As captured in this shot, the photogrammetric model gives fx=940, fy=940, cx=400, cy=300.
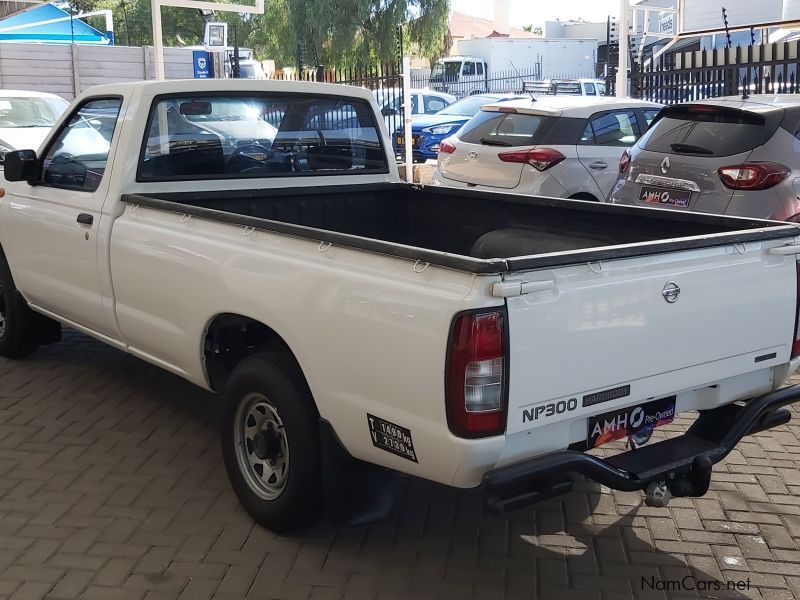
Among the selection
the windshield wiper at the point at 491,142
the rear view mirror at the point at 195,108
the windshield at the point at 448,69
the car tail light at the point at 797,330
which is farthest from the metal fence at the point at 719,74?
the windshield at the point at 448,69

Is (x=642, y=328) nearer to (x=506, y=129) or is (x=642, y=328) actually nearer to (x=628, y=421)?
(x=628, y=421)

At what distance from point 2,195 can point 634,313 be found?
458 cm

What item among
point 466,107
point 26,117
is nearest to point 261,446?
point 26,117

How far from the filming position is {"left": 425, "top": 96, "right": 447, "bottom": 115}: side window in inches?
858

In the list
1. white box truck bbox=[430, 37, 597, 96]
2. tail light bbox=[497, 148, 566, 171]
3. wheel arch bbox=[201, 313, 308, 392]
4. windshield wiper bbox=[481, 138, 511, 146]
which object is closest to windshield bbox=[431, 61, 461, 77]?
white box truck bbox=[430, 37, 597, 96]

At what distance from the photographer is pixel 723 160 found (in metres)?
7.12

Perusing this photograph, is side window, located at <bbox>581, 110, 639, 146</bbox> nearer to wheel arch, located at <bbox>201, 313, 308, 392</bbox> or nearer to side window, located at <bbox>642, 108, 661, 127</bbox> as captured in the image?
side window, located at <bbox>642, 108, 661, 127</bbox>

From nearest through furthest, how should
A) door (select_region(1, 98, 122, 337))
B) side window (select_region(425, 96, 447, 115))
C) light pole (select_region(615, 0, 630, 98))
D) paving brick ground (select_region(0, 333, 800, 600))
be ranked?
paving brick ground (select_region(0, 333, 800, 600)), door (select_region(1, 98, 122, 337)), light pole (select_region(615, 0, 630, 98)), side window (select_region(425, 96, 447, 115))

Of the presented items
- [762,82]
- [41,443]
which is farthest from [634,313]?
[762,82]

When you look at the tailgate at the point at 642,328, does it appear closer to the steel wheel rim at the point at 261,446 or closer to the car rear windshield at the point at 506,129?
the steel wheel rim at the point at 261,446

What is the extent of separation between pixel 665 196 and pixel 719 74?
772cm

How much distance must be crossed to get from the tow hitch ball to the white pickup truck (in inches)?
0.4

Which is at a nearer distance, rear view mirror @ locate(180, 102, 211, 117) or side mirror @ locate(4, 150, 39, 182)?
rear view mirror @ locate(180, 102, 211, 117)

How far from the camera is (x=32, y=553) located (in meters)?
3.96
